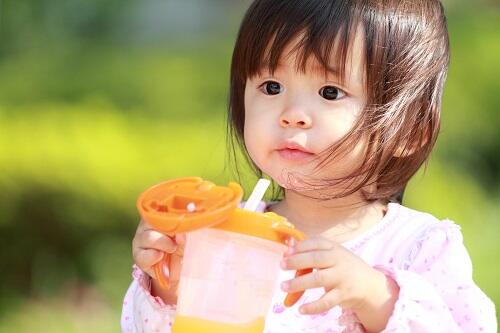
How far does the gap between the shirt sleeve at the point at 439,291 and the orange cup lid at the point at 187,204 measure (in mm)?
365

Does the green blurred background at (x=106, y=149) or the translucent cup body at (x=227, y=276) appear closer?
the translucent cup body at (x=227, y=276)

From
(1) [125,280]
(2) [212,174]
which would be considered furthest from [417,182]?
(1) [125,280]

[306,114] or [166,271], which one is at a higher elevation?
[306,114]

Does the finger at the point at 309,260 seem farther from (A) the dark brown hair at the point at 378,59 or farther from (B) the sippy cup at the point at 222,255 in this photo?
(A) the dark brown hair at the point at 378,59

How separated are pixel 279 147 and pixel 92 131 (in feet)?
5.20

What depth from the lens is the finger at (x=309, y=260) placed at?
1415 mm

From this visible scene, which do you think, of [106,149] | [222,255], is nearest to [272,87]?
[222,255]

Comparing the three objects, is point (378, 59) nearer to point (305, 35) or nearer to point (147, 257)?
point (305, 35)

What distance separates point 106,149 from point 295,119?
Answer: 157 centimetres

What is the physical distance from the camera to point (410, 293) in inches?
63.3

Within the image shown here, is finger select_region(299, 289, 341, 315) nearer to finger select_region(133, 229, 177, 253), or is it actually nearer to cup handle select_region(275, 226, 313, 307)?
cup handle select_region(275, 226, 313, 307)

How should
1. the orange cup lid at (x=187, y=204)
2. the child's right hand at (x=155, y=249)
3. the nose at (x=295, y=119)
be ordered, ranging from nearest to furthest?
the orange cup lid at (x=187, y=204), the child's right hand at (x=155, y=249), the nose at (x=295, y=119)

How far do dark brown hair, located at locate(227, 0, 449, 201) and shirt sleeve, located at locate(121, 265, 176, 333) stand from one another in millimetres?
313

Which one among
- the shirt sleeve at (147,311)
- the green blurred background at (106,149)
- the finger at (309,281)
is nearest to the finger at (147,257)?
the shirt sleeve at (147,311)
